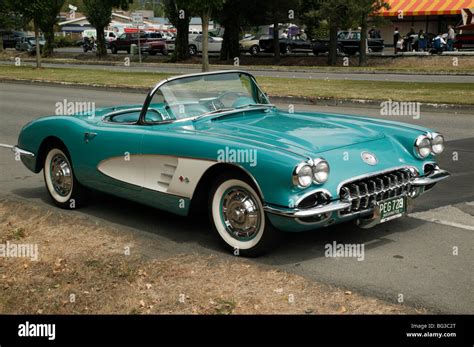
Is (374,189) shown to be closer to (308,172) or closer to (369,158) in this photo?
(369,158)

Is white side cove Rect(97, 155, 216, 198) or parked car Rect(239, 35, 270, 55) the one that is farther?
parked car Rect(239, 35, 270, 55)

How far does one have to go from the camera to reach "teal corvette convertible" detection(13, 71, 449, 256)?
5.09 m

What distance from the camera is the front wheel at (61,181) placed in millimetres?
7031

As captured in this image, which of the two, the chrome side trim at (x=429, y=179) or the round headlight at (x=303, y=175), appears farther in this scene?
the chrome side trim at (x=429, y=179)

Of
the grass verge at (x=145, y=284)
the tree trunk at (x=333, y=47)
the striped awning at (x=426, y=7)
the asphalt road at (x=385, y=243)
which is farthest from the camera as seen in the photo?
the striped awning at (x=426, y=7)

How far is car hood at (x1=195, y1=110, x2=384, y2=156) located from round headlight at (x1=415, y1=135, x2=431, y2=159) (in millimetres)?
320

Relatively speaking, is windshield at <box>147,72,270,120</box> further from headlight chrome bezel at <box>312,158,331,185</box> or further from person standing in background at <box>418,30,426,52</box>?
person standing in background at <box>418,30,426,52</box>

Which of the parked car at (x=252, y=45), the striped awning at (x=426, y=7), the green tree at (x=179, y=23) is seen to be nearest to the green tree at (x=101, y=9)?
the green tree at (x=179, y=23)

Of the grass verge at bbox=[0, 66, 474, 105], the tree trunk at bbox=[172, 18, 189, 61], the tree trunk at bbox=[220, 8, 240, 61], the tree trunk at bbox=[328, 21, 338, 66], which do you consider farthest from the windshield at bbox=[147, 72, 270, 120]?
the tree trunk at bbox=[172, 18, 189, 61]

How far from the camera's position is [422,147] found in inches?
236

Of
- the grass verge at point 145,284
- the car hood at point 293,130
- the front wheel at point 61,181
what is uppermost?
the car hood at point 293,130

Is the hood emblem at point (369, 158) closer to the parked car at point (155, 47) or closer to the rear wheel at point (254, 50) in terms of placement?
the rear wheel at point (254, 50)

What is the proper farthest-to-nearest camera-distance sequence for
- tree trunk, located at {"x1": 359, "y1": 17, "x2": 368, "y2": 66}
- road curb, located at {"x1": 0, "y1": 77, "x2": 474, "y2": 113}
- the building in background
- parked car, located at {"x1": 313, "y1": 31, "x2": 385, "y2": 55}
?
parked car, located at {"x1": 313, "y1": 31, "x2": 385, "y2": 55}, the building in background, tree trunk, located at {"x1": 359, "y1": 17, "x2": 368, "y2": 66}, road curb, located at {"x1": 0, "y1": 77, "x2": 474, "y2": 113}
